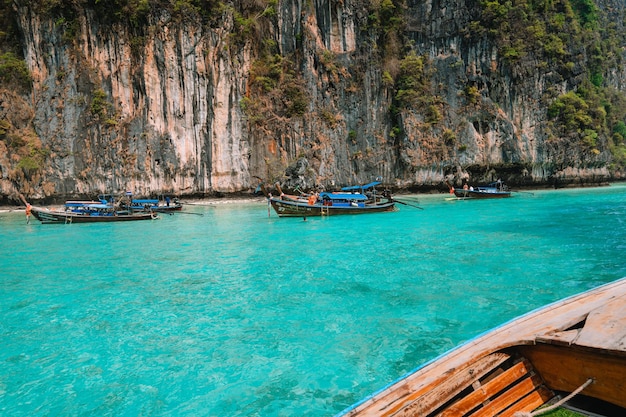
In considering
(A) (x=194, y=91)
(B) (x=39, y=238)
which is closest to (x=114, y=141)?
(A) (x=194, y=91)

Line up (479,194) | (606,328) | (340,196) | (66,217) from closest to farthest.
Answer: (606,328)
(66,217)
(340,196)
(479,194)

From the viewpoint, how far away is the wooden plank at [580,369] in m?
2.78

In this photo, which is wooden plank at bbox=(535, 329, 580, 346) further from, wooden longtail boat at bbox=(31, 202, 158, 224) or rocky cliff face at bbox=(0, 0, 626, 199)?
rocky cliff face at bbox=(0, 0, 626, 199)

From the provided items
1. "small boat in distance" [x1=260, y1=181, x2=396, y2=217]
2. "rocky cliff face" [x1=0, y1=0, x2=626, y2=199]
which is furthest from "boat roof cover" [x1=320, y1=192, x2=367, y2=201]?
"rocky cliff face" [x1=0, y1=0, x2=626, y2=199]

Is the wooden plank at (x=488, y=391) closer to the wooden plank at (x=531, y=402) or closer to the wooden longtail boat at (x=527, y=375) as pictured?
the wooden longtail boat at (x=527, y=375)

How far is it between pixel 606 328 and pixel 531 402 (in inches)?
32.9

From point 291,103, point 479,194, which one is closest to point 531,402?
point 479,194

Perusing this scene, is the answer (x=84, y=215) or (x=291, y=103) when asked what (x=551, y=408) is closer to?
(x=84, y=215)

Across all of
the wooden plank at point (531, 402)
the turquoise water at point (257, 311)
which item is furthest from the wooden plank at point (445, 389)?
the turquoise water at point (257, 311)

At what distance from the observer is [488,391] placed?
307 centimetres

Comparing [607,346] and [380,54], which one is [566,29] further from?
[607,346]

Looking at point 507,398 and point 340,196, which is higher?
point 340,196

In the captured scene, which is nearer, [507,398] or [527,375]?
[507,398]

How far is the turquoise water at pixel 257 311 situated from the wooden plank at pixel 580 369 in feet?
6.47
